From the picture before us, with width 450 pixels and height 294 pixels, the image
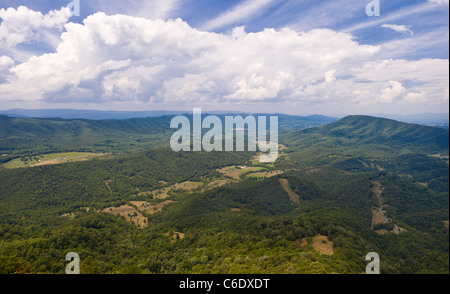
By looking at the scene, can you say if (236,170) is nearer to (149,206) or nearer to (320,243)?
(149,206)

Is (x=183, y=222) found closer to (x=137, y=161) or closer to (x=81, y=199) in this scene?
(x=81, y=199)

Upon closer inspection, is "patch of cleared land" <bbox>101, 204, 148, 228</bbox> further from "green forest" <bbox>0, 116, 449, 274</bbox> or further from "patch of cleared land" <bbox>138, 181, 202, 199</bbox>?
"patch of cleared land" <bbox>138, 181, 202, 199</bbox>

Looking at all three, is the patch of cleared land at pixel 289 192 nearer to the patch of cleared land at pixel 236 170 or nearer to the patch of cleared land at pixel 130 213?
the patch of cleared land at pixel 236 170

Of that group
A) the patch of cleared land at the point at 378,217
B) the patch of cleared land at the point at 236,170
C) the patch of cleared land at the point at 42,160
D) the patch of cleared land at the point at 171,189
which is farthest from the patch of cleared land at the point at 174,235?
the patch of cleared land at the point at 42,160

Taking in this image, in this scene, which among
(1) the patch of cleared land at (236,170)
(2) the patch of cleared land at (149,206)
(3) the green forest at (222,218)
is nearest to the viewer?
(3) the green forest at (222,218)

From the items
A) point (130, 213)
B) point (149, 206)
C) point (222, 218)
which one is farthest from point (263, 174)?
point (130, 213)
